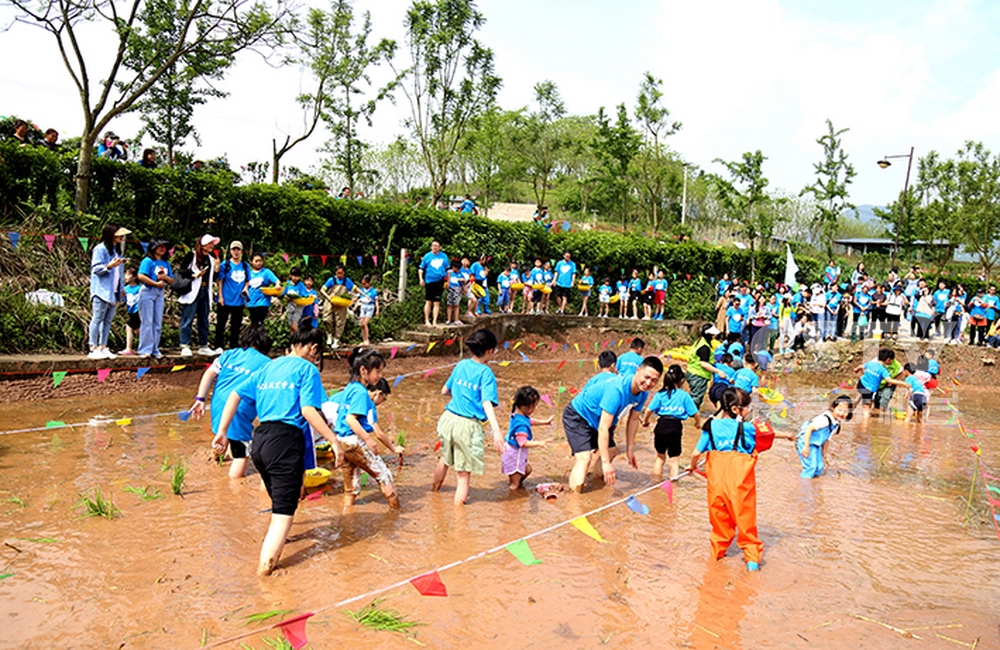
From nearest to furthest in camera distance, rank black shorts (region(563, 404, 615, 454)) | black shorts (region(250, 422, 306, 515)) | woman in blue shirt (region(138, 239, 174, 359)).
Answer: black shorts (region(250, 422, 306, 515)), black shorts (region(563, 404, 615, 454)), woman in blue shirt (region(138, 239, 174, 359))

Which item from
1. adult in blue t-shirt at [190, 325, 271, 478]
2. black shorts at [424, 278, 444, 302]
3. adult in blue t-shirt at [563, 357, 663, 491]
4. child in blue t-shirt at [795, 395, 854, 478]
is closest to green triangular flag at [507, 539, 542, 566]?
adult in blue t-shirt at [563, 357, 663, 491]

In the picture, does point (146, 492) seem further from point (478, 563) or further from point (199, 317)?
point (199, 317)

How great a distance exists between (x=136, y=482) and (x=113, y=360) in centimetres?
432

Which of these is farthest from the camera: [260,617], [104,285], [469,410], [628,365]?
[104,285]

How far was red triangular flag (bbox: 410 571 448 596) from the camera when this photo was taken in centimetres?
474

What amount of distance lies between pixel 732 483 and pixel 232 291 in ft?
28.8

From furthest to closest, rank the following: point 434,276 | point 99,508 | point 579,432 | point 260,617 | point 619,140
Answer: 1. point 619,140
2. point 434,276
3. point 579,432
4. point 99,508
5. point 260,617

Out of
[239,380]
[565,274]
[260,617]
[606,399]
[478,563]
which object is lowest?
[478,563]

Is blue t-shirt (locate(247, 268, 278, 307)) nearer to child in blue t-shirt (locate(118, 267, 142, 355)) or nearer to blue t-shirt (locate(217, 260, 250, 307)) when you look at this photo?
blue t-shirt (locate(217, 260, 250, 307))

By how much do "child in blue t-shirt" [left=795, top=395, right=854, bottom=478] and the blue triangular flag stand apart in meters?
2.85

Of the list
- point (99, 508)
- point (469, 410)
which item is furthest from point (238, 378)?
point (469, 410)

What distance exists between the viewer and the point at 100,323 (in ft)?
33.8

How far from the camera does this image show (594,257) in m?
22.8

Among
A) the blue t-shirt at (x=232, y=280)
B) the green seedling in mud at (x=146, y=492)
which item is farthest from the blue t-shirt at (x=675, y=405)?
the blue t-shirt at (x=232, y=280)
